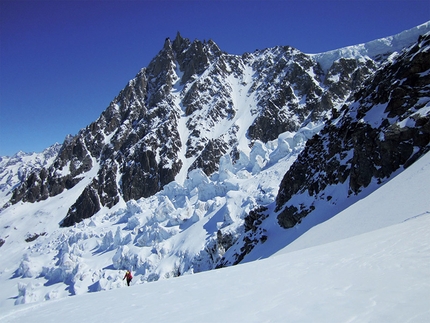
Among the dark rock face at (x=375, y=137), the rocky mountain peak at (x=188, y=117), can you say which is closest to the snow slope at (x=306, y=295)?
the dark rock face at (x=375, y=137)

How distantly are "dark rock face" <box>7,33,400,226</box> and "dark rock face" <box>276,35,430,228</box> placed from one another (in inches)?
3008

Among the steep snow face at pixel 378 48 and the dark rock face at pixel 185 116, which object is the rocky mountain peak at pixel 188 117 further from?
the steep snow face at pixel 378 48

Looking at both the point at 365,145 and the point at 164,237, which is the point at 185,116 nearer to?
the point at 164,237

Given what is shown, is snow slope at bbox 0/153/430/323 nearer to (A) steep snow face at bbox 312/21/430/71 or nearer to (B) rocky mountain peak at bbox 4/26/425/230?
(B) rocky mountain peak at bbox 4/26/425/230

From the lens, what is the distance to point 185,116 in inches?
5733

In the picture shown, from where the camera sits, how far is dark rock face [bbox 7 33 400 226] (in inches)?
4801

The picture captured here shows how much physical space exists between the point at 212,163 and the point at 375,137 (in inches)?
3730

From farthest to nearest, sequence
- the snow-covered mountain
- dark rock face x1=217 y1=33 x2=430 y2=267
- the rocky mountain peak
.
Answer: the rocky mountain peak < the snow-covered mountain < dark rock face x1=217 y1=33 x2=430 y2=267

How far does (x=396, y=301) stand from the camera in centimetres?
460

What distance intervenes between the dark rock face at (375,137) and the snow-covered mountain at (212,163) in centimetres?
13

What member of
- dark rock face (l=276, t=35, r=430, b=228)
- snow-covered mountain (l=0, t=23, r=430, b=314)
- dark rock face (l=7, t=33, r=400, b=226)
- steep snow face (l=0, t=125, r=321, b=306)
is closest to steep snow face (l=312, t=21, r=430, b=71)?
snow-covered mountain (l=0, t=23, r=430, b=314)

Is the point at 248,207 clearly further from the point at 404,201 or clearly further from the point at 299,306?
the point at 299,306

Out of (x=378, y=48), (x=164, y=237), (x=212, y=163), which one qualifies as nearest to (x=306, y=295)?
(x=164, y=237)

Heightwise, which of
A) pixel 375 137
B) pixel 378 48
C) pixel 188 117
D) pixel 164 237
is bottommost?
pixel 164 237
